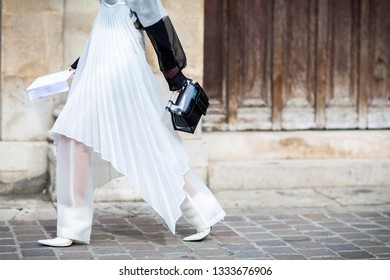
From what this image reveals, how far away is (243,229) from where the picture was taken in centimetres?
752

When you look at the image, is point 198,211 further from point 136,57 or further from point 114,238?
point 136,57

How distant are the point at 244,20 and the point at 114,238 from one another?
2851 millimetres

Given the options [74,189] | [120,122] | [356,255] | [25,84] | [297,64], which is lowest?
[356,255]

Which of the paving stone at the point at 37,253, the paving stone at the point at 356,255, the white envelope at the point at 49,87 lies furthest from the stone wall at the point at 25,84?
the paving stone at the point at 356,255

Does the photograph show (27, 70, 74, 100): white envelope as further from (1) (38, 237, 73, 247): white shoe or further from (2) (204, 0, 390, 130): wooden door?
(2) (204, 0, 390, 130): wooden door

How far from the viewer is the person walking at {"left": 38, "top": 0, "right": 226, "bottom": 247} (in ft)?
21.7

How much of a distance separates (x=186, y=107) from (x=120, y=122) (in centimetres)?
43

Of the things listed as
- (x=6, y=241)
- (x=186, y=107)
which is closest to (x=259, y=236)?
(x=186, y=107)

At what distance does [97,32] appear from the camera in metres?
6.72

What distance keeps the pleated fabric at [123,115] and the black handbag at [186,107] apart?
0.15m

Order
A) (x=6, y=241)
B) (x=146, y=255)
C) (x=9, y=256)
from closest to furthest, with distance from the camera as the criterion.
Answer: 1. (x=9, y=256)
2. (x=146, y=255)
3. (x=6, y=241)

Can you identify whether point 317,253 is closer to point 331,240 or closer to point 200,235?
point 331,240
